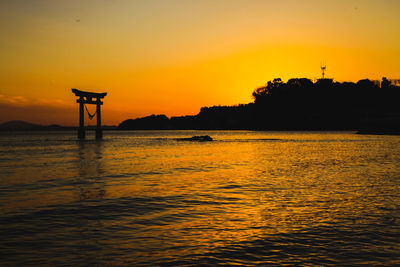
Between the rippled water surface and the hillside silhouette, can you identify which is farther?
the hillside silhouette

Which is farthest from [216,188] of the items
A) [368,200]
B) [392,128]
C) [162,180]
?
[392,128]

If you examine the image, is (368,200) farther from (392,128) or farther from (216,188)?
(392,128)

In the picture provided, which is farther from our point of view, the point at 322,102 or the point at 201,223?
the point at 322,102

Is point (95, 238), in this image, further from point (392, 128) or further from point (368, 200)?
point (392, 128)

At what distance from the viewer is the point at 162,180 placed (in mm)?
15297

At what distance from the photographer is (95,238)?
21.8 feet

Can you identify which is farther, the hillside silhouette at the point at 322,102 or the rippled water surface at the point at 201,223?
the hillside silhouette at the point at 322,102

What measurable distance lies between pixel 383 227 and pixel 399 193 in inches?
189

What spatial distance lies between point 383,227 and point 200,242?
13.0 feet

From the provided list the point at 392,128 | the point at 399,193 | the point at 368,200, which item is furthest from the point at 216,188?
the point at 392,128

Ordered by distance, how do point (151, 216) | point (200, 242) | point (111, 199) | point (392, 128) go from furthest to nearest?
point (392, 128), point (111, 199), point (151, 216), point (200, 242)

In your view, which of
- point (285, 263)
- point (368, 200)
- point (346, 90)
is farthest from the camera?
point (346, 90)

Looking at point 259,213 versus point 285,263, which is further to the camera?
point 259,213

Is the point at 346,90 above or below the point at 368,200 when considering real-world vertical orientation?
above
